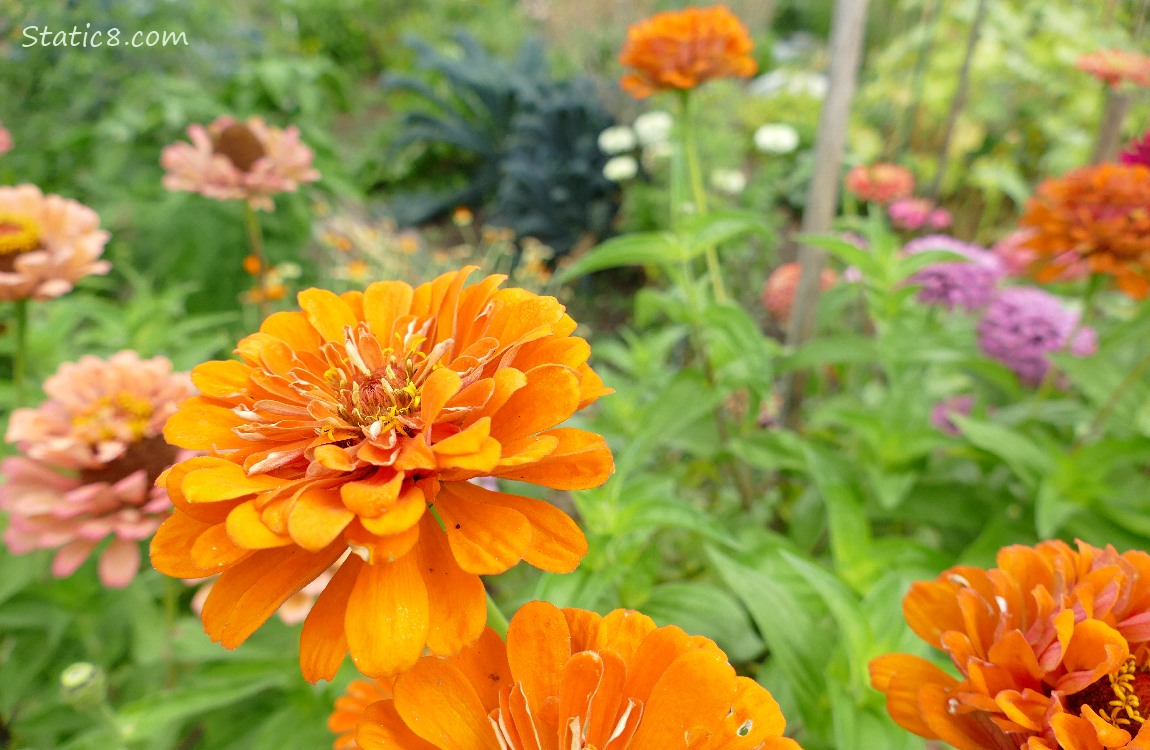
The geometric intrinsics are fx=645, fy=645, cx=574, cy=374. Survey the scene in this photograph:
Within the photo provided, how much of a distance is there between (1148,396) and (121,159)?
3.40 metres

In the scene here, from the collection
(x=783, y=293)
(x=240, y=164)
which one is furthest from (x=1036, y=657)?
(x=783, y=293)

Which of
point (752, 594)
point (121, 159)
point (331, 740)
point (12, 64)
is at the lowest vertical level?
point (331, 740)

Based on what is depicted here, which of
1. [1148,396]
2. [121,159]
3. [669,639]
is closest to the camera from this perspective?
[669,639]

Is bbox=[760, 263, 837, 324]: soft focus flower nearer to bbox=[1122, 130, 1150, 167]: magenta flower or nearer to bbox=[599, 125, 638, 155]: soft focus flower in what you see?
bbox=[1122, 130, 1150, 167]: magenta flower

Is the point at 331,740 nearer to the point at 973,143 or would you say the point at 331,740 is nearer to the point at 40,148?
the point at 40,148

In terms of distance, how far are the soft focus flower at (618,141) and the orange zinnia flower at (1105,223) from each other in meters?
2.69

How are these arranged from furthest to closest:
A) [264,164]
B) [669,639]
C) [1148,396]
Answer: [264,164] < [1148,396] < [669,639]

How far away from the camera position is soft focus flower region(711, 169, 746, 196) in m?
3.21

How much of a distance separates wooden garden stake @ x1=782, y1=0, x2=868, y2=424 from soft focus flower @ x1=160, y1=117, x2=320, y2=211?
1.35 metres

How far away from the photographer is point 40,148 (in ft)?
8.47

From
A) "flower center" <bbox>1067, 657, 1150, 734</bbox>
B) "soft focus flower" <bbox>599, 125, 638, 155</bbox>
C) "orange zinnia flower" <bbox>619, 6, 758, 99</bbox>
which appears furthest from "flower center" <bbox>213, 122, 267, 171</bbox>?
"soft focus flower" <bbox>599, 125, 638, 155</bbox>

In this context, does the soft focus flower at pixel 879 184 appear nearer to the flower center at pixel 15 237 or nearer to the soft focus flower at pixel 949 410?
the soft focus flower at pixel 949 410

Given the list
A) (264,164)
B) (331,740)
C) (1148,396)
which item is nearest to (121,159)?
(264,164)

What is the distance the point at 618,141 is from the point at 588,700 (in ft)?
11.8
